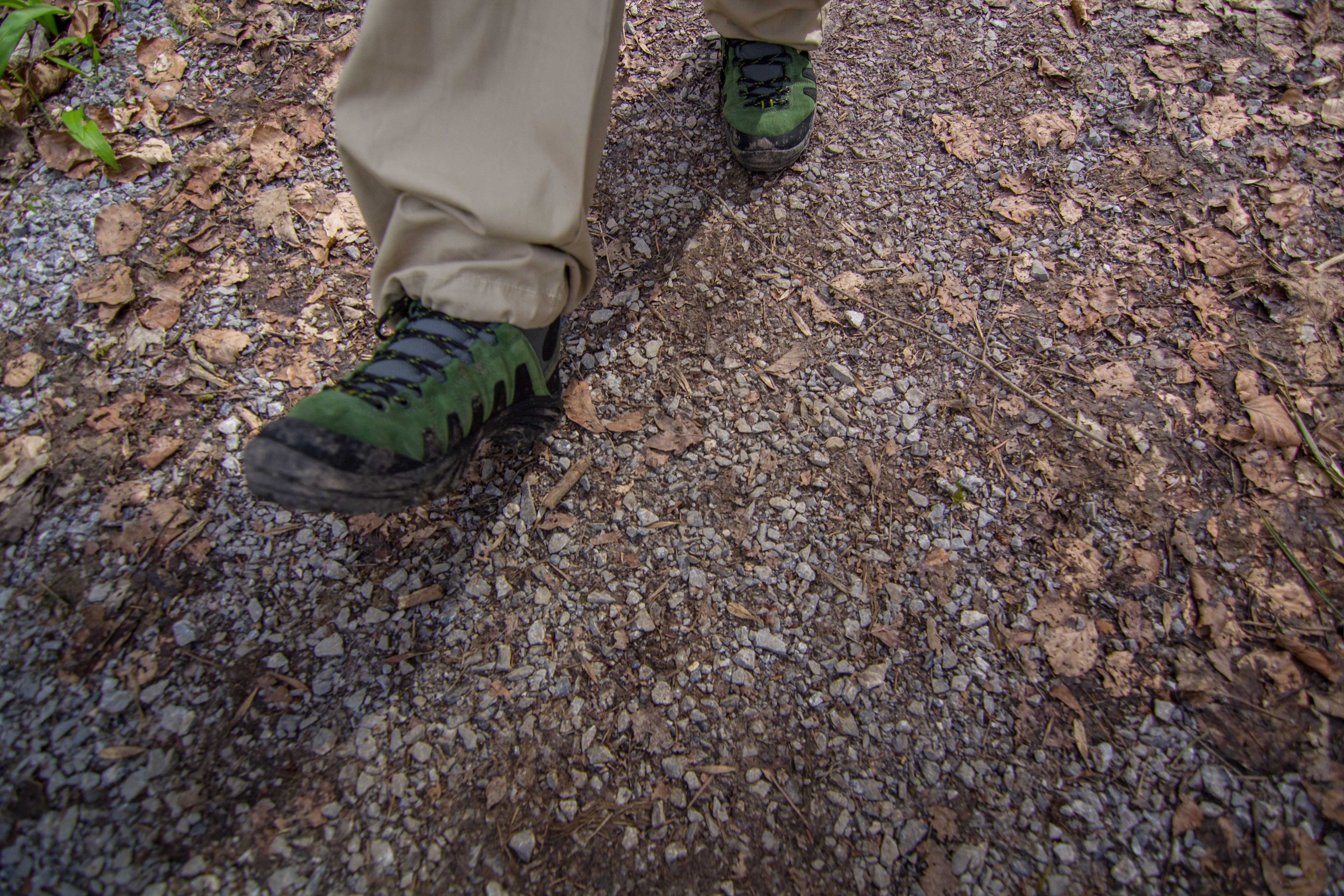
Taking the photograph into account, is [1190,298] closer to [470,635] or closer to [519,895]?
[470,635]

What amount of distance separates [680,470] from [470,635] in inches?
30.2

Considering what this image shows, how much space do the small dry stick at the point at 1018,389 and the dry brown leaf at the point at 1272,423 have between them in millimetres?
431

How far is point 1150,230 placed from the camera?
7.69ft

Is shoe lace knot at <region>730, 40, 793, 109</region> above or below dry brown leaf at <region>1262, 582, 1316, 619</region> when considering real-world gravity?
above

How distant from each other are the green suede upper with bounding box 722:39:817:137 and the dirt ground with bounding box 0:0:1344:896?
0.17m

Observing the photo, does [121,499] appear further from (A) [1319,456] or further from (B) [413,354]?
(A) [1319,456]

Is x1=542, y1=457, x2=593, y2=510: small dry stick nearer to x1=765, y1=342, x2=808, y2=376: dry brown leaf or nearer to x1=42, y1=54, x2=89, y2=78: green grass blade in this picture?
x1=765, y1=342, x2=808, y2=376: dry brown leaf

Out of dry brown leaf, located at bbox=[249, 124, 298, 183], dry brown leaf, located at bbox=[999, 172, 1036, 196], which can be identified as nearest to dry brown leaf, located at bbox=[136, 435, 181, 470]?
dry brown leaf, located at bbox=[249, 124, 298, 183]

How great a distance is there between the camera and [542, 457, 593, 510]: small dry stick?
1.93 meters

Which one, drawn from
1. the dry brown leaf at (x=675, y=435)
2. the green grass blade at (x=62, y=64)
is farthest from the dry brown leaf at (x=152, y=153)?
the dry brown leaf at (x=675, y=435)

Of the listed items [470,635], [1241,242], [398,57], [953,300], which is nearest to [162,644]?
[470,635]

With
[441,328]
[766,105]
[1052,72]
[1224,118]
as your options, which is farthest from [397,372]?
[1224,118]

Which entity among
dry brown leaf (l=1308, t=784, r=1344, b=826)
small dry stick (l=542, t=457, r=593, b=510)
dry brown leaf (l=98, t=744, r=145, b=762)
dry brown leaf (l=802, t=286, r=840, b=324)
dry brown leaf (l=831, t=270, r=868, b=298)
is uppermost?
dry brown leaf (l=831, t=270, r=868, b=298)

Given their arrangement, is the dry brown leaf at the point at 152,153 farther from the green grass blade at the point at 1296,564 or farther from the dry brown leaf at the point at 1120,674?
the green grass blade at the point at 1296,564
